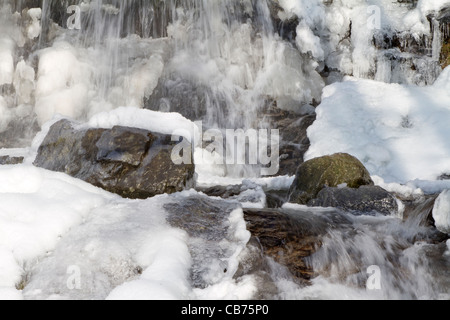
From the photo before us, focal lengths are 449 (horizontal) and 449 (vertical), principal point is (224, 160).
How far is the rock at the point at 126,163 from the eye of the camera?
4594mm

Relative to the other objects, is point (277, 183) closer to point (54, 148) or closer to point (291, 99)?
point (54, 148)

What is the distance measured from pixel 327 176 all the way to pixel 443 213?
5.72 feet

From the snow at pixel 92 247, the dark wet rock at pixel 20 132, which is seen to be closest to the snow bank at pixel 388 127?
the snow at pixel 92 247

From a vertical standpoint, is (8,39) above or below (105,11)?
below

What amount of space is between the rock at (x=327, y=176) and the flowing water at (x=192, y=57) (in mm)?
4423

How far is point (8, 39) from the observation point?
1095 centimetres

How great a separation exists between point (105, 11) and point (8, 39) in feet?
8.09

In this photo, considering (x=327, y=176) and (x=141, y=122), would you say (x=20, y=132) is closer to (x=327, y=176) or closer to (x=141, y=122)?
(x=141, y=122)

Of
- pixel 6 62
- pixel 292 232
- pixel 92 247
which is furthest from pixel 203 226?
pixel 6 62

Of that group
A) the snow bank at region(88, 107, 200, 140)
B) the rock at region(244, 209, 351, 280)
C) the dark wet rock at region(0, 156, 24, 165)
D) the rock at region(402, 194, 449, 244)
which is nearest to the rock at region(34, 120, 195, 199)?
the snow bank at region(88, 107, 200, 140)

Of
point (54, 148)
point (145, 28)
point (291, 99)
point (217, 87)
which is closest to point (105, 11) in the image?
point (145, 28)

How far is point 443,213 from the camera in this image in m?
3.55
